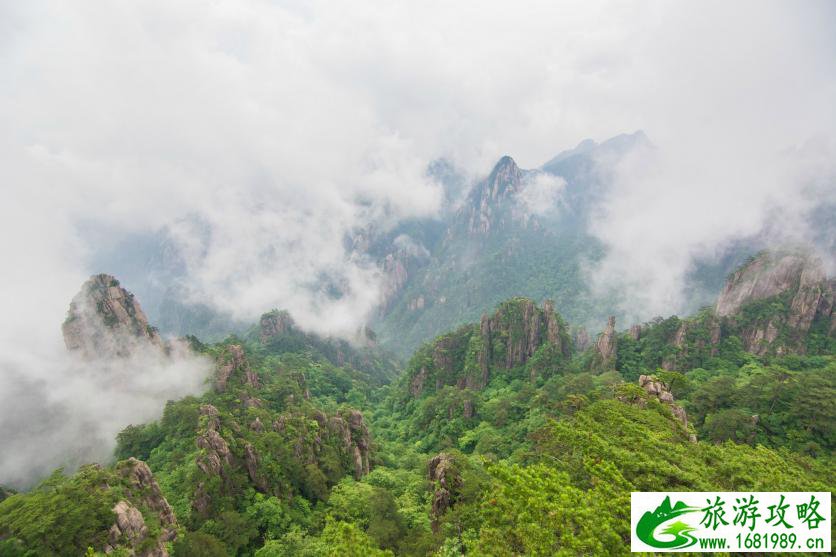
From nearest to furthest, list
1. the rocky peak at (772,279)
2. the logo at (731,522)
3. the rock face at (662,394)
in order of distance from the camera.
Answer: the logo at (731,522) < the rock face at (662,394) < the rocky peak at (772,279)

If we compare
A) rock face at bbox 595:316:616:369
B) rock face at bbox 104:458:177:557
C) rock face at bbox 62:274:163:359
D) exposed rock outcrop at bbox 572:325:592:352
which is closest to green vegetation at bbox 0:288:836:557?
rock face at bbox 104:458:177:557

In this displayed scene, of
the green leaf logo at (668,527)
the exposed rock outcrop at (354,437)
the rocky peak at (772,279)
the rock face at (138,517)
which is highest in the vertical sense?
the rocky peak at (772,279)

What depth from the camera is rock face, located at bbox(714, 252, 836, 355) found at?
6769 cm

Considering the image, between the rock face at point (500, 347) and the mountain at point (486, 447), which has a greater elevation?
the rock face at point (500, 347)

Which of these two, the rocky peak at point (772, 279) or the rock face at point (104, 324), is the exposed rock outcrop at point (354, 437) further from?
the rocky peak at point (772, 279)

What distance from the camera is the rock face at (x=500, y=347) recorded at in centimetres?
8612

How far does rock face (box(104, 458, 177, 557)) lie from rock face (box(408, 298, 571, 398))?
67.9 metres

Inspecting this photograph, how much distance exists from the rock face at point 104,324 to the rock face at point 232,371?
13.8 meters

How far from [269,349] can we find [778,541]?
4997 inches

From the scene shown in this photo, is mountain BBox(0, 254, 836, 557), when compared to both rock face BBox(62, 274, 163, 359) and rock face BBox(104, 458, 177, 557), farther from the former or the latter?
rock face BBox(62, 274, 163, 359)

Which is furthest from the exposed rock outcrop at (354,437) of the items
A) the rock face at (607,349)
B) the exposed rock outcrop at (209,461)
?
the rock face at (607,349)

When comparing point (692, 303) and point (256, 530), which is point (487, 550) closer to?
point (256, 530)

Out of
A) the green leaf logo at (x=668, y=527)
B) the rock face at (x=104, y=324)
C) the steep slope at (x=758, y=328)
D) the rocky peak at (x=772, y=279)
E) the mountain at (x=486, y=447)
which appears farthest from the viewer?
the rocky peak at (x=772, y=279)

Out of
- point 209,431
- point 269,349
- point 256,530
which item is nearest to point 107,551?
point 256,530
